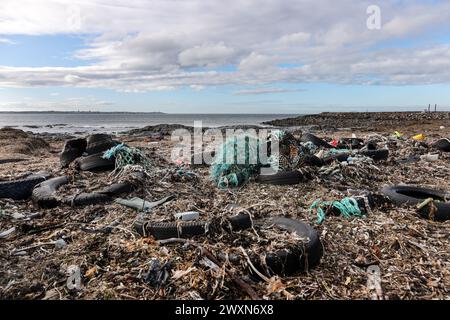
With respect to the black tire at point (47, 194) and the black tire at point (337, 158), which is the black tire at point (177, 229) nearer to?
the black tire at point (47, 194)

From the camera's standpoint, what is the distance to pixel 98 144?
27.5 feet

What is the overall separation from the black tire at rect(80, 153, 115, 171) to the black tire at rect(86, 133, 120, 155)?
71cm

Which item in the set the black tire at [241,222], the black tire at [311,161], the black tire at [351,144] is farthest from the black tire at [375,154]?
the black tire at [241,222]

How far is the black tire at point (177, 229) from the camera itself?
3.84 m

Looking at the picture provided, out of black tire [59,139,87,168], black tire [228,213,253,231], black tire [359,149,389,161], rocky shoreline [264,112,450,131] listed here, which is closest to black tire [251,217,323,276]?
black tire [228,213,253,231]

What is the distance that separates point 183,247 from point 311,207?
86.5 inches

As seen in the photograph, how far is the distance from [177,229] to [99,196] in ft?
7.20

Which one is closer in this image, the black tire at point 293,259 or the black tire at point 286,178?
the black tire at point 293,259

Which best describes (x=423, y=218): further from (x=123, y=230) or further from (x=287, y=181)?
(x=123, y=230)

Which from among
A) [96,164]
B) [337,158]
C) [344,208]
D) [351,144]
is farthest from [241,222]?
[351,144]

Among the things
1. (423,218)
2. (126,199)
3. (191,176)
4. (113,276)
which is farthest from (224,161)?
(113,276)

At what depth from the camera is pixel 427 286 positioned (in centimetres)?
321

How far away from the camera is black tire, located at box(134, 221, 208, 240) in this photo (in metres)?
3.84

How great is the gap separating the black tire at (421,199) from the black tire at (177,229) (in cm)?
305
